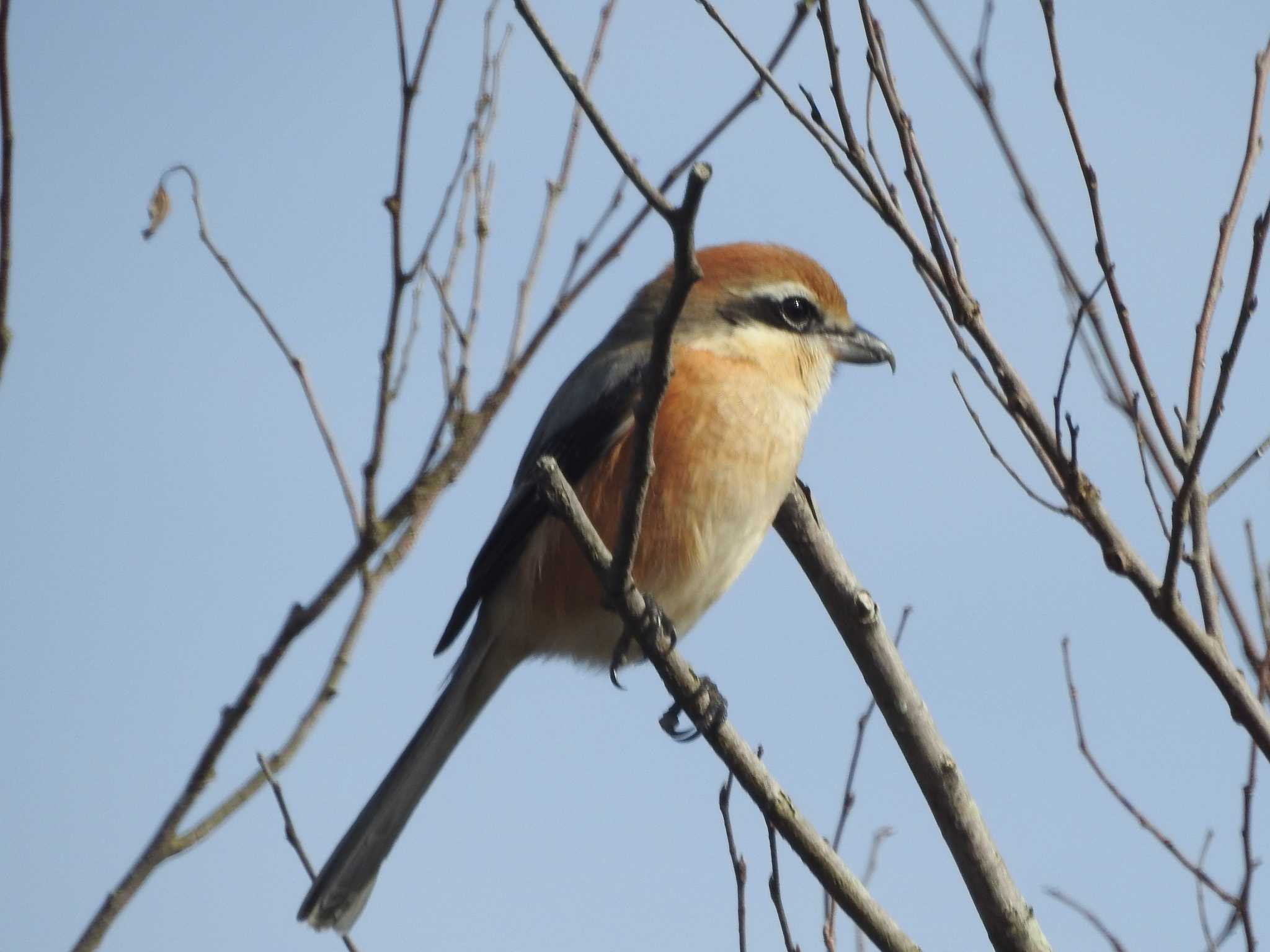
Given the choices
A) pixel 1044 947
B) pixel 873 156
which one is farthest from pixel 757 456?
pixel 1044 947

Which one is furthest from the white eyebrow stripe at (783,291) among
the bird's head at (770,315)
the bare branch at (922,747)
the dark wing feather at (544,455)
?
the bare branch at (922,747)

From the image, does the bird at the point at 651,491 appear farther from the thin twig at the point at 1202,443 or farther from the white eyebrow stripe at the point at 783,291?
the thin twig at the point at 1202,443

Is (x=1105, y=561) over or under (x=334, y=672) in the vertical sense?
over

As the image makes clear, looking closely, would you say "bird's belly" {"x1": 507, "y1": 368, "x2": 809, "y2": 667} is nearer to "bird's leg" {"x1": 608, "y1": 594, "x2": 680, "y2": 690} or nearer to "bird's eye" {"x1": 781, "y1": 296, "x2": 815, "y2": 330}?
"bird's leg" {"x1": 608, "y1": 594, "x2": 680, "y2": 690}

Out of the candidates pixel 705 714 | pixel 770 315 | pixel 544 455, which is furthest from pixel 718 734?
pixel 770 315

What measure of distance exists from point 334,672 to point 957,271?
1.74 m

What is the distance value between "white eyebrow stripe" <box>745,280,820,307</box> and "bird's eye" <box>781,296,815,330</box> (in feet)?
0.05

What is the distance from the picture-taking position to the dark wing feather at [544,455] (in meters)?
4.19

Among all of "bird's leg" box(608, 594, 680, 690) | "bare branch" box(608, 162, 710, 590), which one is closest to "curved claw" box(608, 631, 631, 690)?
"bird's leg" box(608, 594, 680, 690)

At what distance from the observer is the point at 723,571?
410 centimetres

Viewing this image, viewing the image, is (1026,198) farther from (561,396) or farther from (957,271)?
(561,396)

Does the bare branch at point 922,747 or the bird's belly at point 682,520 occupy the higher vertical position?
the bird's belly at point 682,520

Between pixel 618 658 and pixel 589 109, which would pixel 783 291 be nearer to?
pixel 618 658

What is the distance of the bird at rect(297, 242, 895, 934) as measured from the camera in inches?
156
